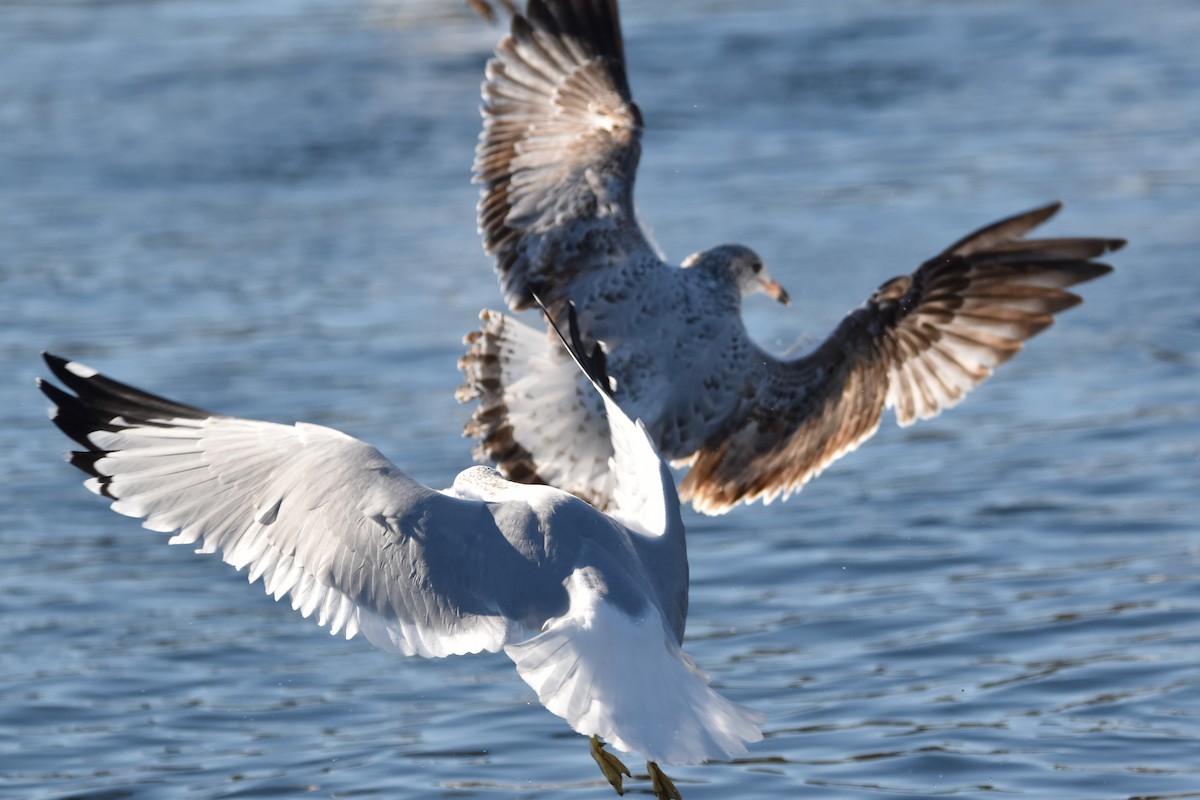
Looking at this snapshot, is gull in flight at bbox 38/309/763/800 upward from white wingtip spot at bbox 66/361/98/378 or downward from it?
downward

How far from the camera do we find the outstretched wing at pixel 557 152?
20.7 ft

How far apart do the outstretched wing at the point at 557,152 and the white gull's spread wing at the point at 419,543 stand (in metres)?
1.68

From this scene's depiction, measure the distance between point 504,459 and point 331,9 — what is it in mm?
11754

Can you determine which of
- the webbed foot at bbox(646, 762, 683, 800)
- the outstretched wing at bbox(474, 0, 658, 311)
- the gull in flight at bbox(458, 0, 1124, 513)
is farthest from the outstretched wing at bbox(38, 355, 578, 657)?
the outstretched wing at bbox(474, 0, 658, 311)

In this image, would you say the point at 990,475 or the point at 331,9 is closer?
the point at 990,475

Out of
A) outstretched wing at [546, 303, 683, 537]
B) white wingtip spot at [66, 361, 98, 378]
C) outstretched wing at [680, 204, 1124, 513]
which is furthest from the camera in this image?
outstretched wing at [680, 204, 1124, 513]

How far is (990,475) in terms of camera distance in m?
7.47

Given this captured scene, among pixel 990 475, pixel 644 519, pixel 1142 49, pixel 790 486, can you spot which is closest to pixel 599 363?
pixel 644 519

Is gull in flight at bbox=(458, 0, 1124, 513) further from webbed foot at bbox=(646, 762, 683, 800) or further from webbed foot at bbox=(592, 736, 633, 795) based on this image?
webbed foot at bbox=(646, 762, 683, 800)

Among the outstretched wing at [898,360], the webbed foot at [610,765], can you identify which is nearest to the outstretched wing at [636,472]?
the webbed foot at [610,765]

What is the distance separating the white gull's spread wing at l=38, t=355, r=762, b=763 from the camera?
4078mm

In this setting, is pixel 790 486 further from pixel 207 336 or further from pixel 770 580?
pixel 207 336

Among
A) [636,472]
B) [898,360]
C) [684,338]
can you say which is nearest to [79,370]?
[636,472]

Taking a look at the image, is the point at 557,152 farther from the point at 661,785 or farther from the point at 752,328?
the point at 752,328
